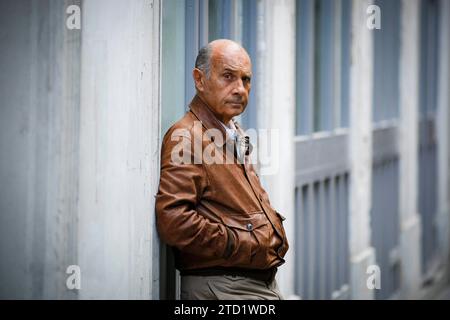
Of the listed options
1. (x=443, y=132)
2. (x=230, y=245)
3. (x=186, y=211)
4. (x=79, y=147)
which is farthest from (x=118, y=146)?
(x=443, y=132)

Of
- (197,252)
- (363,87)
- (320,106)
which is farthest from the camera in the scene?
(363,87)

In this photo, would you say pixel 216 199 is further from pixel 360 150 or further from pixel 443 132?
Answer: pixel 443 132

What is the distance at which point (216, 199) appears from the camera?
341 centimetres

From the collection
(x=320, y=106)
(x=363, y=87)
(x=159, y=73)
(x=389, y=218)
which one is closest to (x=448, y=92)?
(x=389, y=218)

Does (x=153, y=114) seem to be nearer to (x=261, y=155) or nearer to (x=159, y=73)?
(x=159, y=73)

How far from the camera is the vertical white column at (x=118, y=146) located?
134 inches

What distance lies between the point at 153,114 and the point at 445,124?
7.57 m

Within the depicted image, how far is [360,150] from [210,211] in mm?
3449

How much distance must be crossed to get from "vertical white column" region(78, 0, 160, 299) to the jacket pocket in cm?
39

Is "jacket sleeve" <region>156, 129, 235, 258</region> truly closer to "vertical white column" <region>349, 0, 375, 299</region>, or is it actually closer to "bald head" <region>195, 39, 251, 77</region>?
"bald head" <region>195, 39, 251, 77</region>

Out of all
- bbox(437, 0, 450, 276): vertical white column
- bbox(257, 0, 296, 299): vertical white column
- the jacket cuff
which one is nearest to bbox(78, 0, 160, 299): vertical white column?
the jacket cuff

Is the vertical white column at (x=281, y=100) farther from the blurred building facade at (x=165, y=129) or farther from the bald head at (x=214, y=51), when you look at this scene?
the bald head at (x=214, y=51)

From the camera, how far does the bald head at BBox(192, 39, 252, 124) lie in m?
3.42

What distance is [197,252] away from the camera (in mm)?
3361
